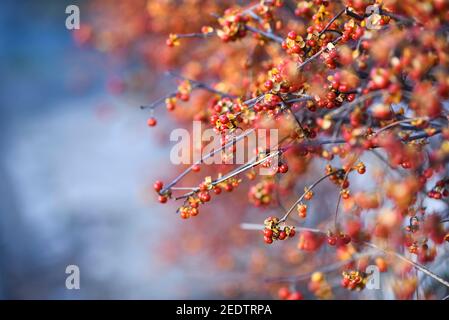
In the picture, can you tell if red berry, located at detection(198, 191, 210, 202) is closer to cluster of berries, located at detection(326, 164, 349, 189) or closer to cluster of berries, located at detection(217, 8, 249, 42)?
cluster of berries, located at detection(326, 164, 349, 189)

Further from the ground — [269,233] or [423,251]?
[269,233]

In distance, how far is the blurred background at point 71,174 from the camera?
7906mm

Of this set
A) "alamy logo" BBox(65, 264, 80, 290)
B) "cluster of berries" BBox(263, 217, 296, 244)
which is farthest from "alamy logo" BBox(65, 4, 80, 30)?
"cluster of berries" BBox(263, 217, 296, 244)

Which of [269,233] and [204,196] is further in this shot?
[204,196]

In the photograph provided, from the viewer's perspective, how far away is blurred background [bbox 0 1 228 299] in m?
7.91

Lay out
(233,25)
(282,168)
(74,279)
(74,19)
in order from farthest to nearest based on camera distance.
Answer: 1. (74,279)
2. (74,19)
3. (233,25)
4. (282,168)

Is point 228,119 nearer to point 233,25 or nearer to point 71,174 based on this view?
point 233,25

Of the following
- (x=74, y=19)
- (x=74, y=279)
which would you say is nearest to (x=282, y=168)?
(x=74, y=19)

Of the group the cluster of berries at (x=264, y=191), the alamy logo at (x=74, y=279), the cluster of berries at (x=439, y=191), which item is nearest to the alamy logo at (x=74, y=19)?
the cluster of berries at (x=264, y=191)

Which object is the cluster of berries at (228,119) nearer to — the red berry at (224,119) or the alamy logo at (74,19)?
the red berry at (224,119)

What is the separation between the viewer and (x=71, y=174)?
11102 mm

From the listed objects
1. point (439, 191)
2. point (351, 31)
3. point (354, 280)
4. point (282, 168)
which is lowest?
point (354, 280)

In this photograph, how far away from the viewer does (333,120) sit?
10.3ft
